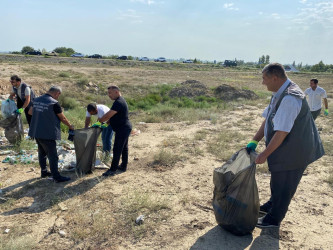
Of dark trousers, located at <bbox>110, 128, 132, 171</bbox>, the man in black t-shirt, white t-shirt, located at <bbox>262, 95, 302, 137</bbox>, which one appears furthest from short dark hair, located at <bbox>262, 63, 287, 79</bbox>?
dark trousers, located at <bbox>110, 128, 132, 171</bbox>

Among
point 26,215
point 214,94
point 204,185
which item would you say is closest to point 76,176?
point 26,215

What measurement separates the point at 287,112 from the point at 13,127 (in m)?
5.40

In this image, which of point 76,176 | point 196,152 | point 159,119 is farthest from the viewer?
point 159,119

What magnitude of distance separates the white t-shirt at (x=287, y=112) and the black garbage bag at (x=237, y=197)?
52cm

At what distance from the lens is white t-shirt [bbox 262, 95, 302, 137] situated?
100 inches

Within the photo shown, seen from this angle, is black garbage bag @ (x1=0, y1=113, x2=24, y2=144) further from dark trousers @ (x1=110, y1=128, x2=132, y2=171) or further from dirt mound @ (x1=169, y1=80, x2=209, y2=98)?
dirt mound @ (x1=169, y1=80, x2=209, y2=98)

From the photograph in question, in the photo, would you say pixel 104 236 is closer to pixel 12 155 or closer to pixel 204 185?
pixel 204 185

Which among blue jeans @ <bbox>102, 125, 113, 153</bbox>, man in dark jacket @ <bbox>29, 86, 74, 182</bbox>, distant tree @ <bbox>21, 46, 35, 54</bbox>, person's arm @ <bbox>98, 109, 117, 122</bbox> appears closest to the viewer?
man in dark jacket @ <bbox>29, 86, 74, 182</bbox>

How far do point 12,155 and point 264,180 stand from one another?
15.8ft

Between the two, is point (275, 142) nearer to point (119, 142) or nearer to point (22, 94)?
point (119, 142)

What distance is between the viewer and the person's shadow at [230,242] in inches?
118

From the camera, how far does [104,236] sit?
3188 millimetres

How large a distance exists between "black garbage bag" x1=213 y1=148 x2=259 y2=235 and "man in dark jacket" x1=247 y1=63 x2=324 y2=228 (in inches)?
9.2

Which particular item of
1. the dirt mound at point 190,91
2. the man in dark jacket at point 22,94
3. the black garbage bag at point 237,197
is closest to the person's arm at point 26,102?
the man in dark jacket at point 22,94
